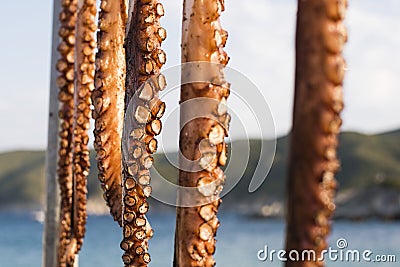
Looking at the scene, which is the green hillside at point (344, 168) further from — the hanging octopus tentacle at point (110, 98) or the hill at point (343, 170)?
the hanging octopus tentacle at point (110, 98)

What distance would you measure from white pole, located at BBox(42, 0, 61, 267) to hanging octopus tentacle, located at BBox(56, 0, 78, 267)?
0.06 m

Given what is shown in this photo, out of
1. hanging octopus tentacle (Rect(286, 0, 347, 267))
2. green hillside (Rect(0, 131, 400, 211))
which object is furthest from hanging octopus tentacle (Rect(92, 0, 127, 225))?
green hillside (Rect(0, 131, 400, 211))

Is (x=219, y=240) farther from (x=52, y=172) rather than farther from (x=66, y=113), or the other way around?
(x=66, y=113)

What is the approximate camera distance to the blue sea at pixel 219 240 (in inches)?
508

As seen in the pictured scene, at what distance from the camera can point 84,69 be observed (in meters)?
1.90

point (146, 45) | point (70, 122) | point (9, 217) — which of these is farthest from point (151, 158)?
point (9, 217)

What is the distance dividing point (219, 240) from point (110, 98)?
13397 mm

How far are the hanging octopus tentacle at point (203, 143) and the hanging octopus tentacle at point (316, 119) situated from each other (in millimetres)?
350

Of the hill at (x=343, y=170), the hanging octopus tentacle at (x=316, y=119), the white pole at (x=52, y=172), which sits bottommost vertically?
the hanging octopus tentacle at (x=316, y=119)

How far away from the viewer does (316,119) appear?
86 centimetres

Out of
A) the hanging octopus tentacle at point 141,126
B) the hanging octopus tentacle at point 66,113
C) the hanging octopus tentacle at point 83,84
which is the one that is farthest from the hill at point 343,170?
the hanging octopus tentacle at point 141,126

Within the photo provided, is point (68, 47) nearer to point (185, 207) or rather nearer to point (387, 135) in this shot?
point (185, 207)

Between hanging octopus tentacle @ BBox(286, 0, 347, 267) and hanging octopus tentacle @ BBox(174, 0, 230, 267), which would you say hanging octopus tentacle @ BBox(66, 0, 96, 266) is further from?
hanging octopus tentacle @ BBox(286, 0, 347, 267)

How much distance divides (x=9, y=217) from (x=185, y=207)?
66.0 ft
